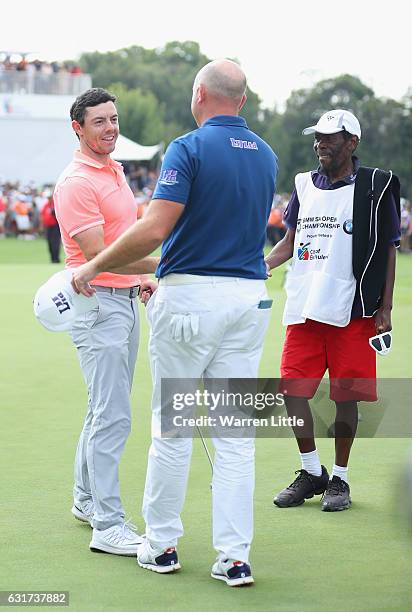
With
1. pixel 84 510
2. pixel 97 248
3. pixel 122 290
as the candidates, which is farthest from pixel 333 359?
pixel 97 248

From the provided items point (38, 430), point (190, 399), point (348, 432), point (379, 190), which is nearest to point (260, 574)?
point (190, 399)

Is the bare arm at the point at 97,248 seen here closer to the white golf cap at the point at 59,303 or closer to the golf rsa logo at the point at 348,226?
the white golf cap at the point at 59,303

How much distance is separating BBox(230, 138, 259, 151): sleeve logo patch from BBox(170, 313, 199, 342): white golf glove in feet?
2.52

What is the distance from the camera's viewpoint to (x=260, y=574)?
214 inches

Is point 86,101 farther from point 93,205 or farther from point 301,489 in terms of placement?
point 301,489

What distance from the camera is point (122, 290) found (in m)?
5.83

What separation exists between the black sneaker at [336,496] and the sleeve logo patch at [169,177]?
2.39m

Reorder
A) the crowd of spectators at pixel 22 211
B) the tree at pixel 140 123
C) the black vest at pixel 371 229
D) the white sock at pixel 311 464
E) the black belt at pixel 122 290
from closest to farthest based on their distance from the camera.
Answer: the black belt at pixel 122 290 → the black vest at pixel 371 229 → the white sock at pixel 311 464 → the crowd of spectators at pixel 22 211 → the tree at pixel 140 123

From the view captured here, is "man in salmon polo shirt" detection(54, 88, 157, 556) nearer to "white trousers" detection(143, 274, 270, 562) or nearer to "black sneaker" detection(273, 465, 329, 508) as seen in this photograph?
"white trousers" detection(143, 274, 270, 562)

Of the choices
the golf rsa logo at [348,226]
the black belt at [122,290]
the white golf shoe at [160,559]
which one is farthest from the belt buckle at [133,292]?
the golf rsa logo at [348,226]

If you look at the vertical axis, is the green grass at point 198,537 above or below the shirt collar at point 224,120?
below

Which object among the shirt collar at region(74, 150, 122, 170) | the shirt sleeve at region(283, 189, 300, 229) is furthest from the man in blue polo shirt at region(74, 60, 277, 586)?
the shirt sleeve at region(283, 189, 300, 229)

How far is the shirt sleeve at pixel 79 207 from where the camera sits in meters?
5.62

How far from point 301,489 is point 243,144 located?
232 centimetres
